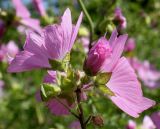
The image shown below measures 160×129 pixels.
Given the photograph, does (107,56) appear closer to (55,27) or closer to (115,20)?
(55,27)

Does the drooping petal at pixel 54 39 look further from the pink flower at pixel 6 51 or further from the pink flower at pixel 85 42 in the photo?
the pink flower at pixel 6 51

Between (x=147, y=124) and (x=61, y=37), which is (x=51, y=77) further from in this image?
(x=147, y=124)

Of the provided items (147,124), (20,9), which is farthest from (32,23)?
(147,124)

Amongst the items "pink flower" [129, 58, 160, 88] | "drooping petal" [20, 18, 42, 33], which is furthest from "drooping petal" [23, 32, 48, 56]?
"pink flower" [129, 58, 160, 88]

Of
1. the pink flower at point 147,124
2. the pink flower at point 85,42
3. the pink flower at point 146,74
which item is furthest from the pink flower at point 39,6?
the pink flower at point 147,124

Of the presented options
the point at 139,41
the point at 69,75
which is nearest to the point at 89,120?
the point at 69,75
